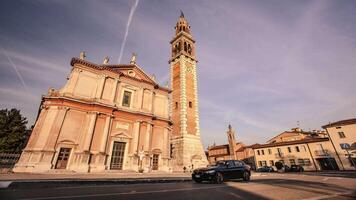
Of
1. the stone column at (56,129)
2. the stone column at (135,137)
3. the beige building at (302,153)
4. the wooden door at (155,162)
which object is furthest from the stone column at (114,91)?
the beige building at (302,153)

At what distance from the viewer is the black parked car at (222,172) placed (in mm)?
9609

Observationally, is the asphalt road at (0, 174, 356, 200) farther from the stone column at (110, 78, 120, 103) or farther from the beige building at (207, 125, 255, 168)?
the beige building at (207, 125, 255, 168)

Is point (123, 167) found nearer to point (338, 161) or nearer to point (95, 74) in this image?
point (95, 74)

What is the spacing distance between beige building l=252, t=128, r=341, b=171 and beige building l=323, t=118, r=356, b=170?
33.1 inches

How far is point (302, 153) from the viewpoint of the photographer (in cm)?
3662

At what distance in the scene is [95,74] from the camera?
2097 cm

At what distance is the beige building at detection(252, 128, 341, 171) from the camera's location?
3315 cm

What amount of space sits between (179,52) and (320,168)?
34918mm

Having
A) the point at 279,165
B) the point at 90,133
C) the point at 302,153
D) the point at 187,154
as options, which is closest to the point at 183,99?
Answer: the point at 187,154

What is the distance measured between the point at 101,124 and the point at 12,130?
84.3 ft

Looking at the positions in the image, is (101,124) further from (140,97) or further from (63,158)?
(140,97)

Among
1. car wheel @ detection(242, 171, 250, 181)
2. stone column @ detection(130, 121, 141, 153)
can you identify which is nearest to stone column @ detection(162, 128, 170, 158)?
stone column @ detection(130, 121, 141, 153)

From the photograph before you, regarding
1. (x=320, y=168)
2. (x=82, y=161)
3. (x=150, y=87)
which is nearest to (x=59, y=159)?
(x=82, y=161)

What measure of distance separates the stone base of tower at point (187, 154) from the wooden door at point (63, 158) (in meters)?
13.5
